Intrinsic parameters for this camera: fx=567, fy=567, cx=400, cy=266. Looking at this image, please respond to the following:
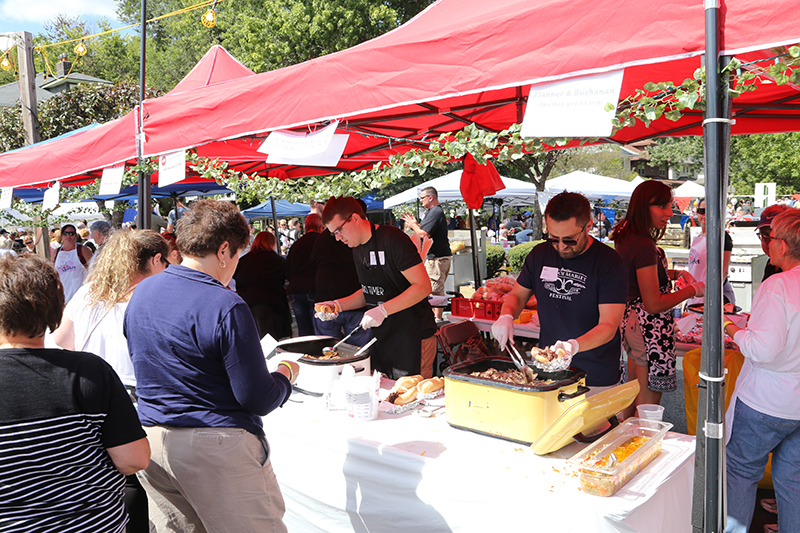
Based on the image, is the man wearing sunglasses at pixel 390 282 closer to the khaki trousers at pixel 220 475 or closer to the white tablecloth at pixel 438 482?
the white tablecloth at pixel 438 482

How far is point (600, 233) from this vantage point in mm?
20891

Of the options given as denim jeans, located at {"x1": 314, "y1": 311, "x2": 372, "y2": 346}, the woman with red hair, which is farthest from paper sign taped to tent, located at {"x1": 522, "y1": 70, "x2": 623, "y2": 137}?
the woman with red hair

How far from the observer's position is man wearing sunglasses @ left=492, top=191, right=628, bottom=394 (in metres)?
2.57

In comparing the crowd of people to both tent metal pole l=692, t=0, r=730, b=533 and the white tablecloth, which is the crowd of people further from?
tent metal pole l=692, t=0, r=730, b=533

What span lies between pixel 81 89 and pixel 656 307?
15.8 metres

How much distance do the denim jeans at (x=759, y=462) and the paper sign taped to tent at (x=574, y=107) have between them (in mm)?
1345

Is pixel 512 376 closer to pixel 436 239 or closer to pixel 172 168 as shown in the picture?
pixel 172 168

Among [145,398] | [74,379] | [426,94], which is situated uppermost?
[426,94]

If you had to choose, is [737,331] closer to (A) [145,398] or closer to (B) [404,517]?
(B) [404,517]

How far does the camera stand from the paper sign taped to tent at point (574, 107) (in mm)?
1737

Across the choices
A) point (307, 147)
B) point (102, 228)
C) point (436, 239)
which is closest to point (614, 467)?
point (307, 147)

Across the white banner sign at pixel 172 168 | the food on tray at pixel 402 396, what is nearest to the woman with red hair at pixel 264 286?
the white banner sign at pixel 172 168

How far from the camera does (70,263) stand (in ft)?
22.5

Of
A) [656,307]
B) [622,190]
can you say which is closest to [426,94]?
[656,307]
